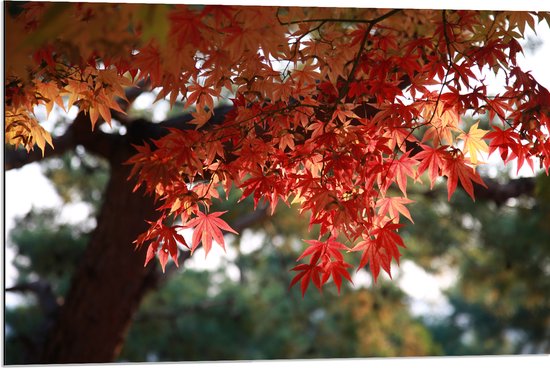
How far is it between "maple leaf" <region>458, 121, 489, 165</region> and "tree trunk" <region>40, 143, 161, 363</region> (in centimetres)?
161

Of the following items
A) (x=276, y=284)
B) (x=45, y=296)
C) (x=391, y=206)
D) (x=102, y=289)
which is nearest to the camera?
(x=391, y=206)

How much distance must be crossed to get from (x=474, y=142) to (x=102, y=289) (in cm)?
183

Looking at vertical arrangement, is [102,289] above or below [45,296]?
above

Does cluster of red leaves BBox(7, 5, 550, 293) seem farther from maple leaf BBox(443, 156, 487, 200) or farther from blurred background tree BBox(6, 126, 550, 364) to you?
blurred background tree BBox(6, 126, 550, 364)

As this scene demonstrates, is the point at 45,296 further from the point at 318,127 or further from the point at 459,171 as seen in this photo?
the point at 459,171

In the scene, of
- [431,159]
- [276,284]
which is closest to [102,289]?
[431,159]

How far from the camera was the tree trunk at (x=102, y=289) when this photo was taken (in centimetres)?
A: 292

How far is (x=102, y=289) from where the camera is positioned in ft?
9.64

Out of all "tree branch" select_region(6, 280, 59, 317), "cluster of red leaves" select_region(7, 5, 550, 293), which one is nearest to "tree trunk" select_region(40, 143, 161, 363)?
"tree branch" select_region(6, 280, 59, 317)

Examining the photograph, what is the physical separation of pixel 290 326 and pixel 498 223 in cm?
216

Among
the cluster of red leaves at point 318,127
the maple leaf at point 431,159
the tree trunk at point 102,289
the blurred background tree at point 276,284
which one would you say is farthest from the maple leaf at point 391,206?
the blurred background tree at point 276,284

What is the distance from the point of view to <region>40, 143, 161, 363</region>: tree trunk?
2.92 metres

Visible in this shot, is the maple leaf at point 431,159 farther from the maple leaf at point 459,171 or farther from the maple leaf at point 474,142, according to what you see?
the maple leaf at point 474,142

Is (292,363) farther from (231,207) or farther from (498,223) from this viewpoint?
(498,223)
